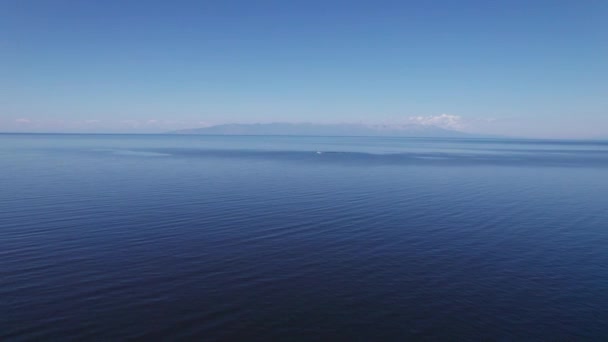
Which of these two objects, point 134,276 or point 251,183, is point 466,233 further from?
point 251,183

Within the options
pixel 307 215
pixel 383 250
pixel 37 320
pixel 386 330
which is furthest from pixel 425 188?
pixel 37 320

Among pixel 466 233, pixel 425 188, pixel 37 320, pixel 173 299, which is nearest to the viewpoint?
pixel 37 320

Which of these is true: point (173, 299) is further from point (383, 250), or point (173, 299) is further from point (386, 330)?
point (383, 250)

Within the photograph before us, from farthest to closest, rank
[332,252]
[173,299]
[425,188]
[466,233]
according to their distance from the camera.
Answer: [425,188] → [466,233] → [332,252] → [173,299]

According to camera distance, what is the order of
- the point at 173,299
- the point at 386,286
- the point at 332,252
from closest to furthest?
the point at 173,299
the point at 386,286
the point at 332,252

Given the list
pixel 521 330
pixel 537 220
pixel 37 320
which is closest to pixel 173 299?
pixel 37 320

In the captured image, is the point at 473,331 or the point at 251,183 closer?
the point at 473,331

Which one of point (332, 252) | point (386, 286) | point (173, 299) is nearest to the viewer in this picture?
point (173, 299)

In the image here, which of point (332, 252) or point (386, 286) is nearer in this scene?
point (386, 286)

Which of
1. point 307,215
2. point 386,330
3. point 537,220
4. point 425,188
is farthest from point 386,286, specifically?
point 425,188
